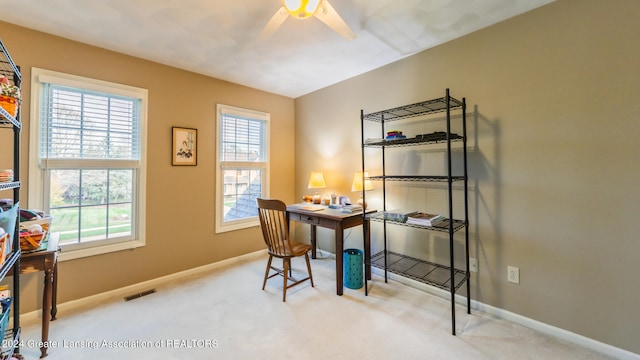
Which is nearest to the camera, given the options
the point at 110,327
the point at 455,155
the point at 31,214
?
the point at 31,214

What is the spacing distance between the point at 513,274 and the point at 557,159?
37.0 inches

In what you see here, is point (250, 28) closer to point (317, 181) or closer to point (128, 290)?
point (317, 181)

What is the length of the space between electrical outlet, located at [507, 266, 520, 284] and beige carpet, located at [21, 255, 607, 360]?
331mm

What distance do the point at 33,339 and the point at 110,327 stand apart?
1.47 ft

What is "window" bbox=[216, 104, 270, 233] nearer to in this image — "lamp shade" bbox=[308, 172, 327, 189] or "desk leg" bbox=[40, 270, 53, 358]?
"lamp shade" bbox=[308, 172, 327, 189]

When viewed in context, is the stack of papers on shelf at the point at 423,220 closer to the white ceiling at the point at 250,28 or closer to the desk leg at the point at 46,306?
the white ceiling at the point at 250,28

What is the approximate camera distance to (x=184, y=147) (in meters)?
2.92

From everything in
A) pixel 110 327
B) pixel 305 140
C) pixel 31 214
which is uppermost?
pixel 305 140

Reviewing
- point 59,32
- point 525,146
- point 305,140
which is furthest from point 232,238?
point 525,146

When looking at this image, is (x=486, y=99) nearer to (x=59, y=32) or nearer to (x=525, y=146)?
(x=525, y=146)

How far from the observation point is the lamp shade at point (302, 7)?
4.86 feet

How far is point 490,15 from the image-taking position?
1.97 meters

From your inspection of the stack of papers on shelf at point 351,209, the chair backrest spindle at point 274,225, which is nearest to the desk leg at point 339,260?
the stack of papers on shelf at point 351,209

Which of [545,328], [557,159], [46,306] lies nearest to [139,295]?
[46,306]
